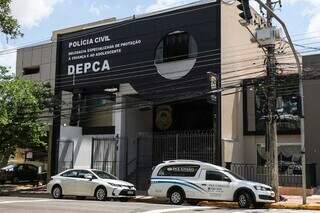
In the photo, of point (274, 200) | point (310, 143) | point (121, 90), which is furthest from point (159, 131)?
point (274, 200)

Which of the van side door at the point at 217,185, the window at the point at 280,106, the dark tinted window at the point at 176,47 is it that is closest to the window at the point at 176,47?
the dark tinted window at the point at 176,47

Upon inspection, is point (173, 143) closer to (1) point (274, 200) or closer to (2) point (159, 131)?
(2) point (159, 131)

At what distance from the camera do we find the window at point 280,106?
30481mm

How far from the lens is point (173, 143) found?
3219 centimetres

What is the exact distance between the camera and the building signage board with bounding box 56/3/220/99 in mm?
31500

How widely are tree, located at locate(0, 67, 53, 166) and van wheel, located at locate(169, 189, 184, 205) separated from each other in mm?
12053

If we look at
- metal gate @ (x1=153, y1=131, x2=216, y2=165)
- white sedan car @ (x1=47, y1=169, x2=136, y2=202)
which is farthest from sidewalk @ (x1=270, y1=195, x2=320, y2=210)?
white sedan car @ (x1=47, y1=169, x2=136, y2=202)

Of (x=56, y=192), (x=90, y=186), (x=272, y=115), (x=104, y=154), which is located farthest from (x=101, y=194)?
(x=272, y=115)

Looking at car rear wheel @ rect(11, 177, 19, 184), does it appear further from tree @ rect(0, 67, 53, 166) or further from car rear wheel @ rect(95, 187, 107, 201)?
car rear wheel @ rect(95, 187, 107, 201)

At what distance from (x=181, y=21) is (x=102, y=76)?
6.06m

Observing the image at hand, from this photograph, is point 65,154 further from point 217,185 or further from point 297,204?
point 297,204

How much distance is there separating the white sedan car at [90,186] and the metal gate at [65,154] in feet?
24.3

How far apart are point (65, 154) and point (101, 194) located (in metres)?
10.2

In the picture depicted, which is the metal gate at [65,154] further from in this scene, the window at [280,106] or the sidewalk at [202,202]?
the window at [280,106]
